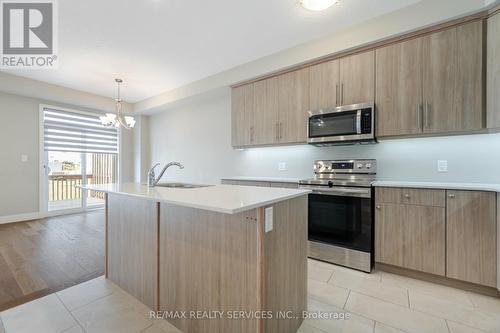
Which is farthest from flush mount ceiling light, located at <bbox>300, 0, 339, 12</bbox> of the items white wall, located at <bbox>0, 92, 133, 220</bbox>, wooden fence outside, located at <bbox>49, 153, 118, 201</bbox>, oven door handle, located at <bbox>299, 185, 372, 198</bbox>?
white wall, located at <bbox>0, 92, 133, 220</bbox>

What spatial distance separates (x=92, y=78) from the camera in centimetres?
409

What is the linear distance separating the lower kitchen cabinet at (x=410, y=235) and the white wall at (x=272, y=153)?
0.59 meters

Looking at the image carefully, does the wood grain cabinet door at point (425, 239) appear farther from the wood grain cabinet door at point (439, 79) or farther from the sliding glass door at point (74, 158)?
the sliding glass door at point (74, 158)

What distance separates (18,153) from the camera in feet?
14.2

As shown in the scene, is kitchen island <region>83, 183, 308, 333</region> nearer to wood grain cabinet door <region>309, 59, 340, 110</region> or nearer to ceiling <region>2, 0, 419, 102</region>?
wood grain cabinet door <region>309, 59, 340, 110</region>

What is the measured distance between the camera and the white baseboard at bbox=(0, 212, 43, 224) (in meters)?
4.18

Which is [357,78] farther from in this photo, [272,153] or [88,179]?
[88,179]

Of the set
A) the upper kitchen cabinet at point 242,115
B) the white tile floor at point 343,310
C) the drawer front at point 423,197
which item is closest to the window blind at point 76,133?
the upper kitchen cabinet at point 242,115

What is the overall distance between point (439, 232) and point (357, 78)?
70.1 inches

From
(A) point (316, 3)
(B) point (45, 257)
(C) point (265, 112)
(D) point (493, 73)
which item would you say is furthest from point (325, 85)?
(B) point (45, 257)

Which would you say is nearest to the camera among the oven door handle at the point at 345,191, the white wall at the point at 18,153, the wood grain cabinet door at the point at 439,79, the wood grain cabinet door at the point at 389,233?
the wood grain cabinet door at the point at 439,79

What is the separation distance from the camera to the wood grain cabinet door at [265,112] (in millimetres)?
3314

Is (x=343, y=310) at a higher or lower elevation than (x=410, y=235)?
lower

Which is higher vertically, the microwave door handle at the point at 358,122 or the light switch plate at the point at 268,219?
the microwave door handle at the point at 358,122
